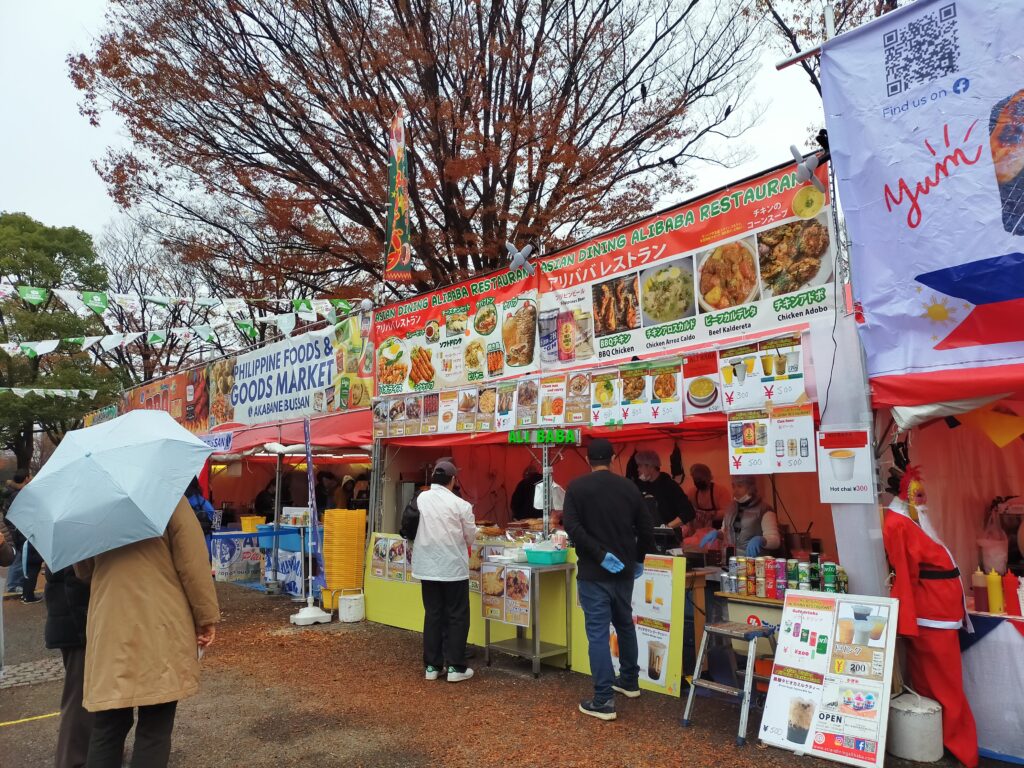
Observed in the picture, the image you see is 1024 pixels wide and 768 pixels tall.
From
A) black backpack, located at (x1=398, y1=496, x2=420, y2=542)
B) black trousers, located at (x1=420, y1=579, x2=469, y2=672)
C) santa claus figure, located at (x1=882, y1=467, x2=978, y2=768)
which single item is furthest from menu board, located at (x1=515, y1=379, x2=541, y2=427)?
santa claus figure, located at (x1=882, y1=467, x2=978, y2=768)

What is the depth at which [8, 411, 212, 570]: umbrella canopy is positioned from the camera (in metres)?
3.04

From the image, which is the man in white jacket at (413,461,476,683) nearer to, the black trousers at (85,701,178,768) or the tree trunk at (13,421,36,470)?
the black trousers at (85,701,178,768)

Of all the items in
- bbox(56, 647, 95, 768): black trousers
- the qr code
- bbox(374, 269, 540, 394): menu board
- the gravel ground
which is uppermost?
the qr code

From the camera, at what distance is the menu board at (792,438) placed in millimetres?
5145

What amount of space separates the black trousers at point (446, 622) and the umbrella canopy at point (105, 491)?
128 inches

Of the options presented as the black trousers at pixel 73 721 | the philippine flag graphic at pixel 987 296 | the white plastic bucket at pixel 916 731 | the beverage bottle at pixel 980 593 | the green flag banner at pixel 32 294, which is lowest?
the white plastic bucket at pixel 916 731

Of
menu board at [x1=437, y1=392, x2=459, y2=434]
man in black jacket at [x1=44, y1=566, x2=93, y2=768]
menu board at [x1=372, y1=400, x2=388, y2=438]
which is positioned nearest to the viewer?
man in black jacket at [x1=44, y1=566, x2=93, y2=768]

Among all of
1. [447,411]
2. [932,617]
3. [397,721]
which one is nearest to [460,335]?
[447,411]

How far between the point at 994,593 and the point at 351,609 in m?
6.78

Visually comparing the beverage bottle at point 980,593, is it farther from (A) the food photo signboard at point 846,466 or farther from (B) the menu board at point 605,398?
(B) the menu board at point 605,398

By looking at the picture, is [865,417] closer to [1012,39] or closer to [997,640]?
[997,640]

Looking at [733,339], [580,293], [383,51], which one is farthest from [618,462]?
[383,51]

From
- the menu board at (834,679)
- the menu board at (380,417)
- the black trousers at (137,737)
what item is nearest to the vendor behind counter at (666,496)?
the menu board at (834,679)

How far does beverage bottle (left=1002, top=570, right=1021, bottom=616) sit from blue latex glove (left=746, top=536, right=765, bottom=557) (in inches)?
77.5
